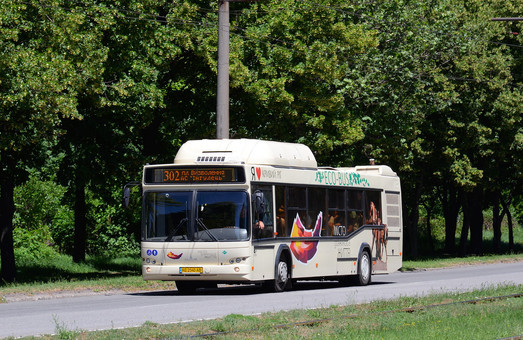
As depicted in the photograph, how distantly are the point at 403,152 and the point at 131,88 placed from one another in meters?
15.5

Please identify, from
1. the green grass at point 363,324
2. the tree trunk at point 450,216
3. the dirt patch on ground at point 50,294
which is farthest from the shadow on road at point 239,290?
the tree trunk at point 450,216

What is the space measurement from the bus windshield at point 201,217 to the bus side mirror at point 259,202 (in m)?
0.21

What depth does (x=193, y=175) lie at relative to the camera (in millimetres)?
20734

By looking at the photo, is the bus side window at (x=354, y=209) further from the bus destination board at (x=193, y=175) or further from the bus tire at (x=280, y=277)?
the bus destination board at (x=193, y=175)

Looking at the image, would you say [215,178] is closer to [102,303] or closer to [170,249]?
[170,249]

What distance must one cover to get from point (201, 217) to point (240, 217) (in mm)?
810

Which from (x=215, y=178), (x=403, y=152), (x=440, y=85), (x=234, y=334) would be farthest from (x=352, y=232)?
(x=440, y=85)

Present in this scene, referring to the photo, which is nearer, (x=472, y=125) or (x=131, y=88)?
(x=131, y=88)

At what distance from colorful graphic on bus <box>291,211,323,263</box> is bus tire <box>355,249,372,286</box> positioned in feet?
7.84

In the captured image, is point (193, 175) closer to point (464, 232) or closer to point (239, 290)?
point (239, 290)

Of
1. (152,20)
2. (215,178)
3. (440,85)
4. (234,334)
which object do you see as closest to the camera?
(234,334)

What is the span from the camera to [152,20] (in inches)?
1126

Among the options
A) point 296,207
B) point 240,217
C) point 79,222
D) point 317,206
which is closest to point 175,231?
point 240,217

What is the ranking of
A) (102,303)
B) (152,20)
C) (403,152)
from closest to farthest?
(102,303), (152,20), (403,152)
